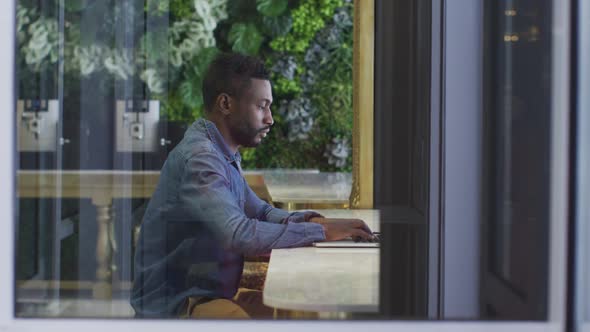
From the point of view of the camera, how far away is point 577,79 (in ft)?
2.99

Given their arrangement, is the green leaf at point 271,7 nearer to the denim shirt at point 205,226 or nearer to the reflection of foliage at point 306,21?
the reflection of foliage at point 306,21

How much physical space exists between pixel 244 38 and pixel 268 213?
3.32 ft

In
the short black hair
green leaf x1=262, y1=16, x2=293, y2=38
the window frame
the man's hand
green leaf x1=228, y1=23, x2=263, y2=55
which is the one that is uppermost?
green leaf x1=262, y1=16, x2=293, y2=38

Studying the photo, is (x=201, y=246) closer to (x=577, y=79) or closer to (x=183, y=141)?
(x=183, y=141)

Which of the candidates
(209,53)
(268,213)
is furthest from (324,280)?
(209,53)

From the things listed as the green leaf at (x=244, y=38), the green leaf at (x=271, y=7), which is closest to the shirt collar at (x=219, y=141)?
the green leaf at (x=244, y=38)

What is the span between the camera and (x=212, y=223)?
2311 mm

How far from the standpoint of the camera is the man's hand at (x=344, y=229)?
85.2 inches

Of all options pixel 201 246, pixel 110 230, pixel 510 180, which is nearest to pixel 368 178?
pixel 201 246

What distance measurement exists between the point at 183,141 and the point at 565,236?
1.55m

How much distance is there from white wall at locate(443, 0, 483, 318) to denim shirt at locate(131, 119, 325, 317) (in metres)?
0.52

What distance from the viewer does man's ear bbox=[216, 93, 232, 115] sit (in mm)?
2609

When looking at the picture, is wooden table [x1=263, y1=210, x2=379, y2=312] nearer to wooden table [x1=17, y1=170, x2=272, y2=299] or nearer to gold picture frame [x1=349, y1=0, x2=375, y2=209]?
wooden table [x1=17, y1=170, x2=272, y2=299]

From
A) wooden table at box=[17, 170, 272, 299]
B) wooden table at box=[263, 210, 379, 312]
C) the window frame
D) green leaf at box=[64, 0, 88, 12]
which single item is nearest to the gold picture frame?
wooden table at box=[263, 210, 379, 312]
